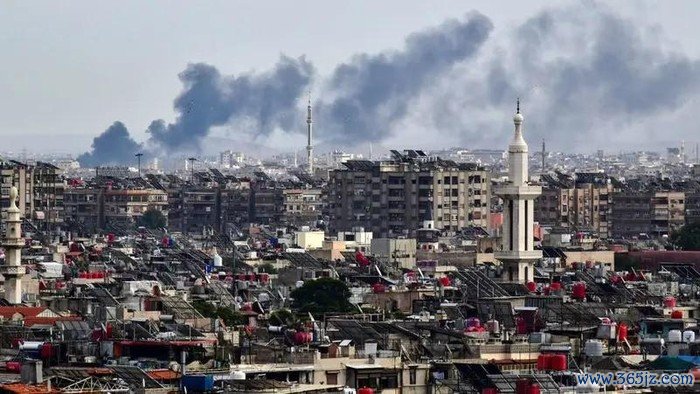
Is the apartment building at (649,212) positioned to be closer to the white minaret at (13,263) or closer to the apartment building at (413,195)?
the apartment building at (413,195)

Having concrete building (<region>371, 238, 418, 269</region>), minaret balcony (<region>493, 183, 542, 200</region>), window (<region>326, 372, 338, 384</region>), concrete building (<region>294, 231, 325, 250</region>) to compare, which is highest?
minaret balcony (<region>493, 183, 542, 200</region>)

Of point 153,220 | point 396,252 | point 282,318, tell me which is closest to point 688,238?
point 396,252

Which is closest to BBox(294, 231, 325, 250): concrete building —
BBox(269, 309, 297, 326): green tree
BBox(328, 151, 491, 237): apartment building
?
BBox(328, 151, 491, 237): apartment building

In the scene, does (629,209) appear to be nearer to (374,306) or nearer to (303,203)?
(303,203)

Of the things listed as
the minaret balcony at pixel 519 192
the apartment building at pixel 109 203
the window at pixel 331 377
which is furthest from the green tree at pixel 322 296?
the apartment building at pixel 109 203

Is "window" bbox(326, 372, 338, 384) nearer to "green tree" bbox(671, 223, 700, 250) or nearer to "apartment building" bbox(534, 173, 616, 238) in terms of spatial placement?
"green tree" bbox(671, 223, 700, 250)
